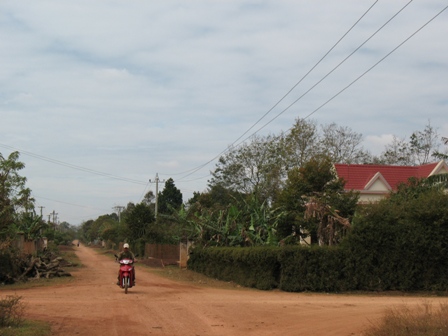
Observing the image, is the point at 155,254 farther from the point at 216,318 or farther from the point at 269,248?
the point at 216,318

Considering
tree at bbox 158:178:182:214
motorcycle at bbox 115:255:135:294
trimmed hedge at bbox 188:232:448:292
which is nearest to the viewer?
motorcycle at bbox 115:255:135:294

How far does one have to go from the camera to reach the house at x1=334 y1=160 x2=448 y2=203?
45.4 meters

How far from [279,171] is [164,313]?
43.1m

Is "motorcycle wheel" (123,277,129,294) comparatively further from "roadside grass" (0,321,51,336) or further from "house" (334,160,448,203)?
"house" (334,160,448,203)

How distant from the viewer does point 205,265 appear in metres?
31.5

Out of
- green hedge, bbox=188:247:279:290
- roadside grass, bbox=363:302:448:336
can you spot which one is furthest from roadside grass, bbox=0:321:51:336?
green hedge, bbox=188:247:279:290

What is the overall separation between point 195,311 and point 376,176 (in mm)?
33781

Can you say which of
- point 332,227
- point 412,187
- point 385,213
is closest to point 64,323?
point 385,213

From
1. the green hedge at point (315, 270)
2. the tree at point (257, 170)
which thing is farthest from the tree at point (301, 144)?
the green hedge at point (315, 270)

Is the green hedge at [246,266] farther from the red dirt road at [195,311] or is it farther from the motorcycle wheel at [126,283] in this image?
the motorcycle wheel at [126,283]

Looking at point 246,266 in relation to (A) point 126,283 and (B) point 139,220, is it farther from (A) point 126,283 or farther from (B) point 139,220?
(B) point 139,220

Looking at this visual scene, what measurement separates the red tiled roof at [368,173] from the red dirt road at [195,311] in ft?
85.1

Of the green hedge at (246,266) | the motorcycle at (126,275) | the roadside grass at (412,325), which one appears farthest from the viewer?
the green hedge at (246,266)

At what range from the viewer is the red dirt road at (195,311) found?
11.9 metres
